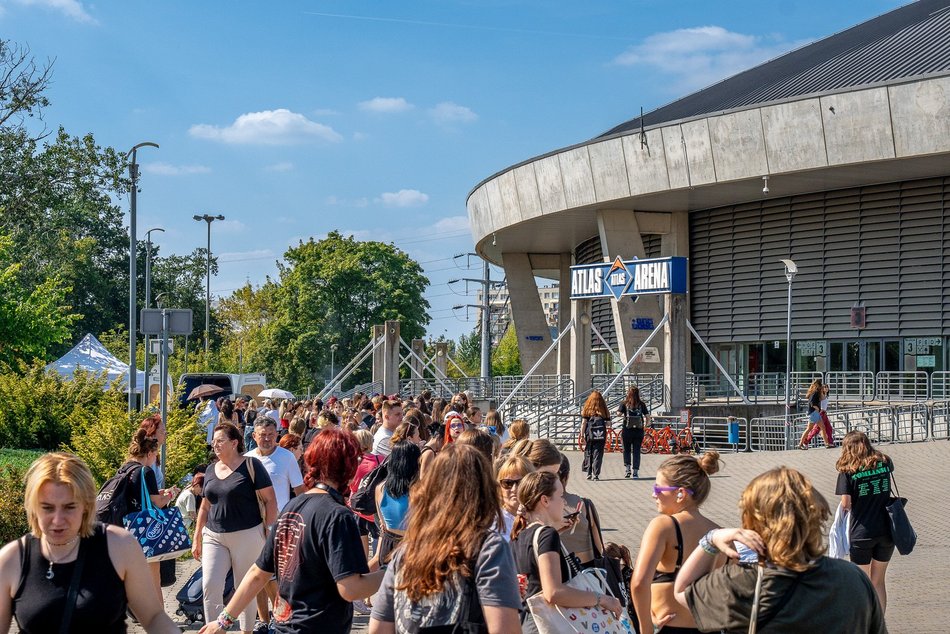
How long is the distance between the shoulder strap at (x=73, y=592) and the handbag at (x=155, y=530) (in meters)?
4.09

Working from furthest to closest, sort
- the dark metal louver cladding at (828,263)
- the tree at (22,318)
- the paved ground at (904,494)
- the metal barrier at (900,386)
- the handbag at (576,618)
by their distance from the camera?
the dark metal louver cladding at (828,263) → the metal barrier at (900,386) → the tree at (22,318) → the paved ground at (904,494) → the handbag at (576,618)

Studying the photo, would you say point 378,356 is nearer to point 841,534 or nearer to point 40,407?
point 40,407

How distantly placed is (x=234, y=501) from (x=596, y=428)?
43.6 ft

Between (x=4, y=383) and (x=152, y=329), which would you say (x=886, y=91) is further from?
(x=4, y=383)

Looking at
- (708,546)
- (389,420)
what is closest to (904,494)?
(389,420)

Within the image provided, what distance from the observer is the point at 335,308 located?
230ft

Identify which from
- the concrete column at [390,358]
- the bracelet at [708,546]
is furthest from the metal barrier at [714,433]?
the bracelet at [708,546]

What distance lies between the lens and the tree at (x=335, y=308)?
227 feet

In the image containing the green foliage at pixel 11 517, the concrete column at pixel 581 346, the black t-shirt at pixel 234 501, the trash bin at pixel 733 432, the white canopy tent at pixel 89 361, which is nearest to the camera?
the black t-shirt at pixel 234 501

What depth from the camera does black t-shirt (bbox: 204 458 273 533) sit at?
→ 764cm

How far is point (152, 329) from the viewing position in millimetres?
15172

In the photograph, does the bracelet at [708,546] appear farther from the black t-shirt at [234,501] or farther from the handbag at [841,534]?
the handbag at [841,534]

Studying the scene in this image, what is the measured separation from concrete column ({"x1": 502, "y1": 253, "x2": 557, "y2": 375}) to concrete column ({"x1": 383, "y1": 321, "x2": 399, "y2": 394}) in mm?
8865

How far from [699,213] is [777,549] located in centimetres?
3672
